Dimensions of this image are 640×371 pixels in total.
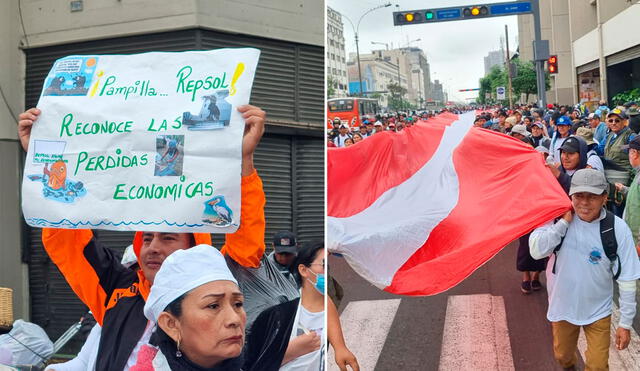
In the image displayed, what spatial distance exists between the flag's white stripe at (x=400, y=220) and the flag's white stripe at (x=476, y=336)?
73 cm

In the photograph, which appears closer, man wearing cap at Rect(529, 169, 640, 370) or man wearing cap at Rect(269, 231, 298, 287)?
man wearing cap at Rect(269, 231, 298, 287)

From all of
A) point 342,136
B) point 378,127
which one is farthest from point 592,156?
point 378,127

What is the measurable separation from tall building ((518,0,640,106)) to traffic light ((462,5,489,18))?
10.9 m

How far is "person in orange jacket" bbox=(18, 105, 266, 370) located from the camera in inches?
73.1

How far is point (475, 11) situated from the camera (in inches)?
88.7

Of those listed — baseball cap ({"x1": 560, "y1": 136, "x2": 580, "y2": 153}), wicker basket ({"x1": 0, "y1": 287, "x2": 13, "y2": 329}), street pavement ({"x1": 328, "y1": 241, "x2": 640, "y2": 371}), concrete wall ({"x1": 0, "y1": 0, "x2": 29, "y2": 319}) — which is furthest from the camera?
baseball cap ({"x1": 560, "y1": 136, "x2": 580, "y2": 153})

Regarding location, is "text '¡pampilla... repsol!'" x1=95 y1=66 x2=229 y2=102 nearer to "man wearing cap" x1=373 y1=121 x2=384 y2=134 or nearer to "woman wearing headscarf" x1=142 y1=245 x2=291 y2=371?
"woman wearing headscarf" x1=142 y1=245 x2=291 y2=371

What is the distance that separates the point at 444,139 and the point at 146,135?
133 centimetres

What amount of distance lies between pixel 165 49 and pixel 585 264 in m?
2.34

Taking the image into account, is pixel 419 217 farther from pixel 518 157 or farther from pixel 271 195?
pixel 271 195

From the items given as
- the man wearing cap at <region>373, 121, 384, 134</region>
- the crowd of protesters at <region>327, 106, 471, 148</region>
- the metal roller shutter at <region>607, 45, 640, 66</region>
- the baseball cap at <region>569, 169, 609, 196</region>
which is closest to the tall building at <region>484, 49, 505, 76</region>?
the crowd of protesters at <region>327, 106, 471, 148</region>

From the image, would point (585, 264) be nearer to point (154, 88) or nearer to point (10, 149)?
A: point (154, 88)

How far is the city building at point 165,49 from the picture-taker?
3.15 meters

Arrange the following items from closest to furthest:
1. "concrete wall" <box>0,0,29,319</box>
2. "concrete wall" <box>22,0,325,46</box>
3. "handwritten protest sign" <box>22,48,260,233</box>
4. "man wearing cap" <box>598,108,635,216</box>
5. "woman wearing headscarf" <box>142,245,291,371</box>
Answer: "woman wearing headscarf" <box>142,245,291,371</box> < "handwritten protest sign" <box>22,48,260,233</box> < "concrete wall" <box>22,0,325,46</box> < "concrete wall" <box>0,0,29,319</box> < "man wearing cap" <box>598,108,635,216</box>
